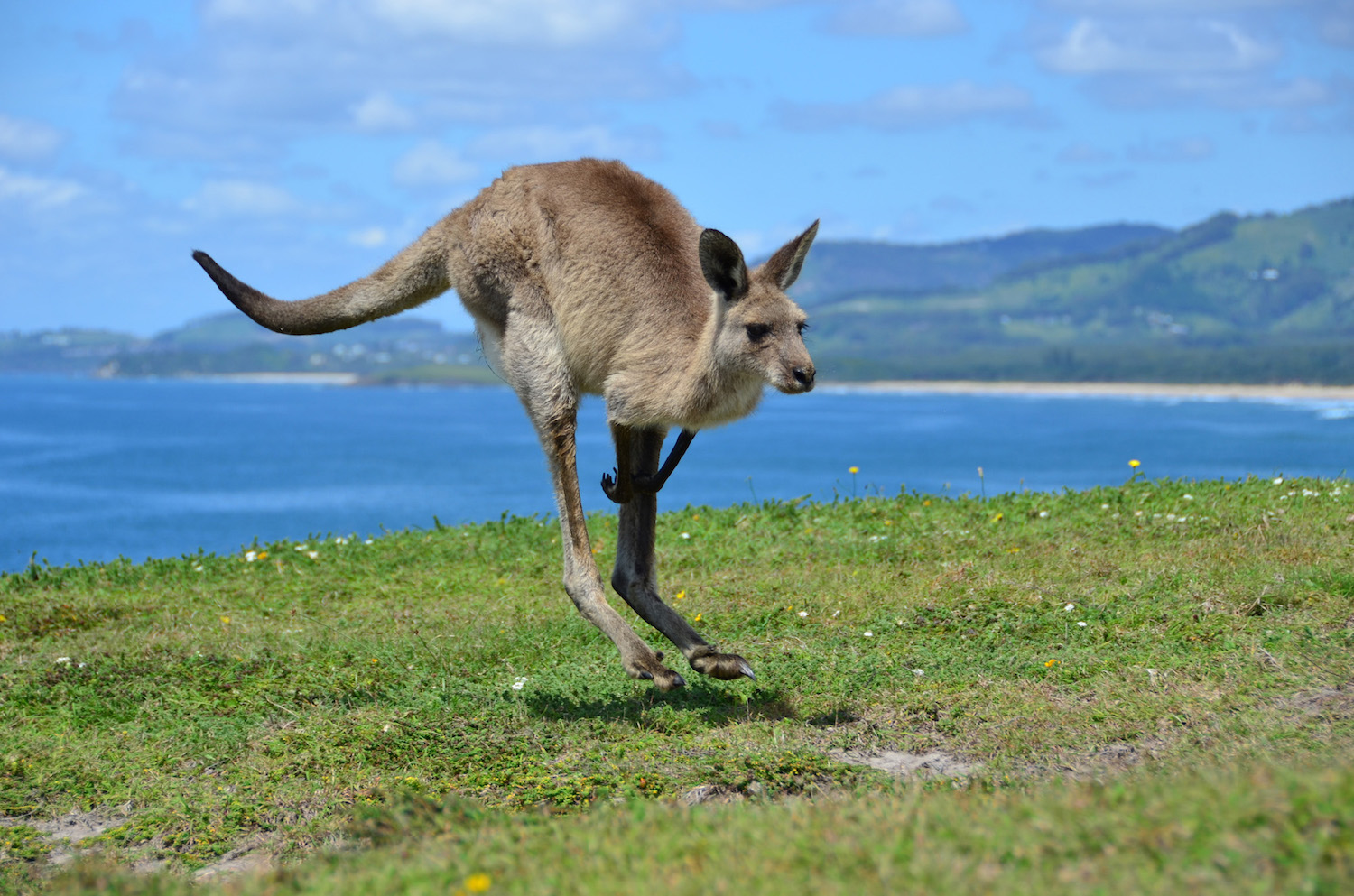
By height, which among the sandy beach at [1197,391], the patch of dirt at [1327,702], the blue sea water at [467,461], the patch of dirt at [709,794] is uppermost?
the sandy beach at [1197,391]

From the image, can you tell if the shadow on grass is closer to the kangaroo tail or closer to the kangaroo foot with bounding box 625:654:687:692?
the kangaroo foot with bounding box 625:654:687:692

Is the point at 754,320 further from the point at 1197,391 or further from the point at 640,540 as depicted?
the point at 1197,391

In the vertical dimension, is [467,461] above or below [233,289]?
below

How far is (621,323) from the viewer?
700 centimetres

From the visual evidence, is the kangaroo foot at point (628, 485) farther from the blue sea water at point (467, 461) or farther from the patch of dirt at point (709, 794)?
the blue sea water at point (467, 461)

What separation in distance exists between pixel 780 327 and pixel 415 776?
2.82 meters

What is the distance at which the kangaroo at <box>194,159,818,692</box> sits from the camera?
6.43 meters

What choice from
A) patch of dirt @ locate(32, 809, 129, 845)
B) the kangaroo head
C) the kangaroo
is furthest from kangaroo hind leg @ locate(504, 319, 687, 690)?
patch of dirt @ locate(32, 809, 129, 845)

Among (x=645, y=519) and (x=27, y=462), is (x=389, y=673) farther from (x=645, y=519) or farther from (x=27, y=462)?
(x=27, y=462)

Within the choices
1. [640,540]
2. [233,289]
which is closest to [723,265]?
[640,540]

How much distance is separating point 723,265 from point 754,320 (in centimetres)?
34

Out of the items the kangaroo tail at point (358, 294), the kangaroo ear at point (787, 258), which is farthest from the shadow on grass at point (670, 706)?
the kangaroo tail at point (358, 294)

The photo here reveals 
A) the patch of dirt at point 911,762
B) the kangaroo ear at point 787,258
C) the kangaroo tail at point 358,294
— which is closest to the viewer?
the patch of dirt at point 911,762

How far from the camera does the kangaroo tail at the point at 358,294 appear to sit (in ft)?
25.9
